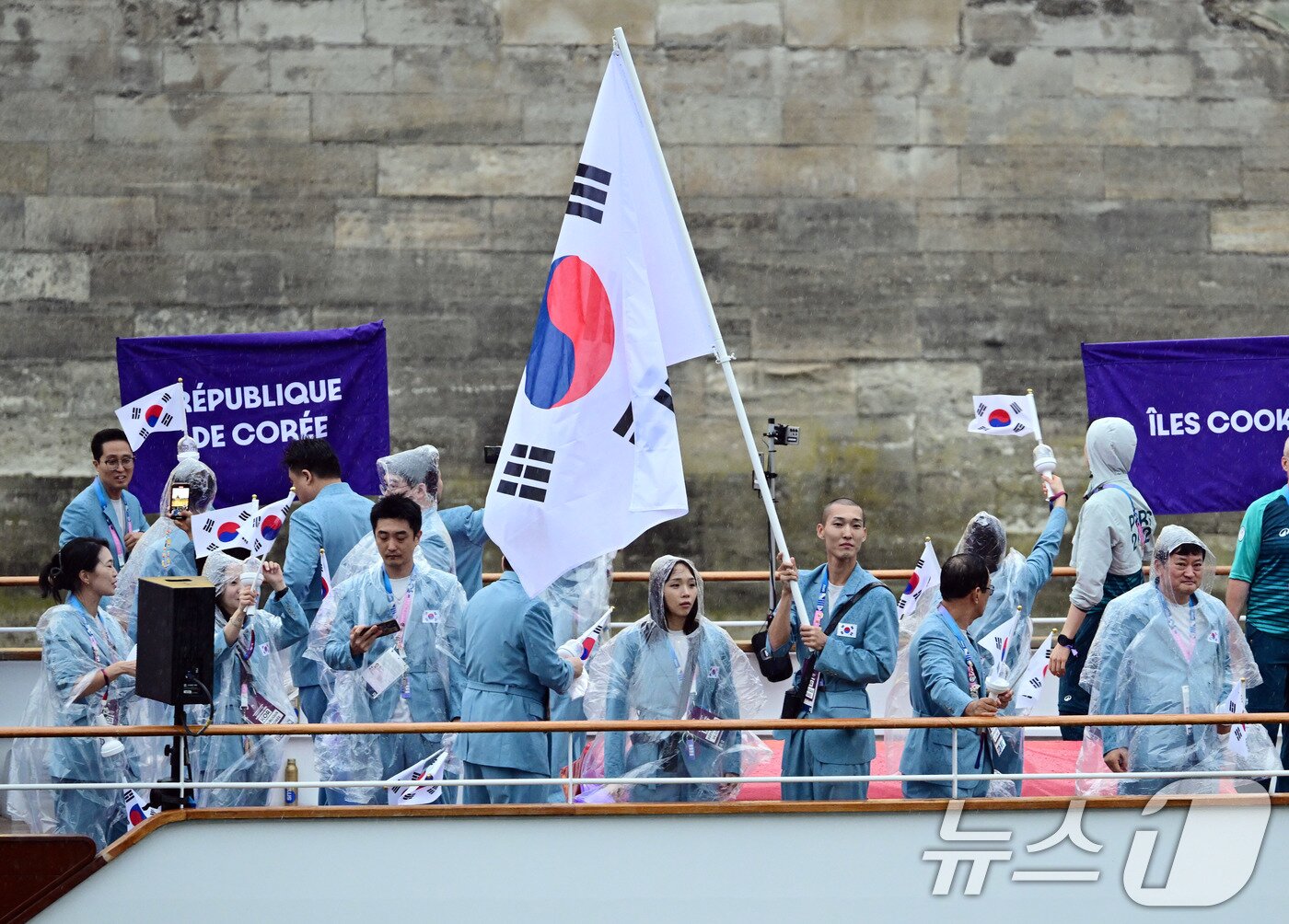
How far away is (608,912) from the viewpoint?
5.87m

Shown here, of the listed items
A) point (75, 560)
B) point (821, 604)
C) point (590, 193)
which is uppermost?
point (590, 193)

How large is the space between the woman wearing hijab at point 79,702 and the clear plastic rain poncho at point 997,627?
308cm

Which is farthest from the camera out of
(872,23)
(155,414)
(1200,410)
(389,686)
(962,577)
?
(872,23)

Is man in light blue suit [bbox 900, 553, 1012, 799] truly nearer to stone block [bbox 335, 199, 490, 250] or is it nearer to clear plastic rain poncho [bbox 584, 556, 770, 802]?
clear plastic rain poncho [bbox 584, 556, 770, 802]

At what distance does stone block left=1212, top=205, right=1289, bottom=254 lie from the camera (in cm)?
1065

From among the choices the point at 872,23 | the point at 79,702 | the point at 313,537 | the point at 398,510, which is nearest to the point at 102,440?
the point at 313,537

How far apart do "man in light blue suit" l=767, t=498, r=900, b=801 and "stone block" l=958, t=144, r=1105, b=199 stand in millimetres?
5154

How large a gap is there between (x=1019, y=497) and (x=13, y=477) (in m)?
6.38

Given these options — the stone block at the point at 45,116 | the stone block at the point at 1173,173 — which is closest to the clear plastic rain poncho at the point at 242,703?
the stone block at the point at 45,116

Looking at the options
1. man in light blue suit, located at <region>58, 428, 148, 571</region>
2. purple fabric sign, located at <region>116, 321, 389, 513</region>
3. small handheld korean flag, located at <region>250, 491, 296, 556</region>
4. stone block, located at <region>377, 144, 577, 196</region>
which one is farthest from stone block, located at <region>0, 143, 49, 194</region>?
small handheld korean flag, located at <region>250, 491, 296, 556</region>

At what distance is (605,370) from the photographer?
593cm

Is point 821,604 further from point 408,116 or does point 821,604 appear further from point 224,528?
point 408,116

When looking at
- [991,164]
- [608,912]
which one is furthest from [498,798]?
[991,164]

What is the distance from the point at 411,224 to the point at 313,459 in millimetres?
3576
